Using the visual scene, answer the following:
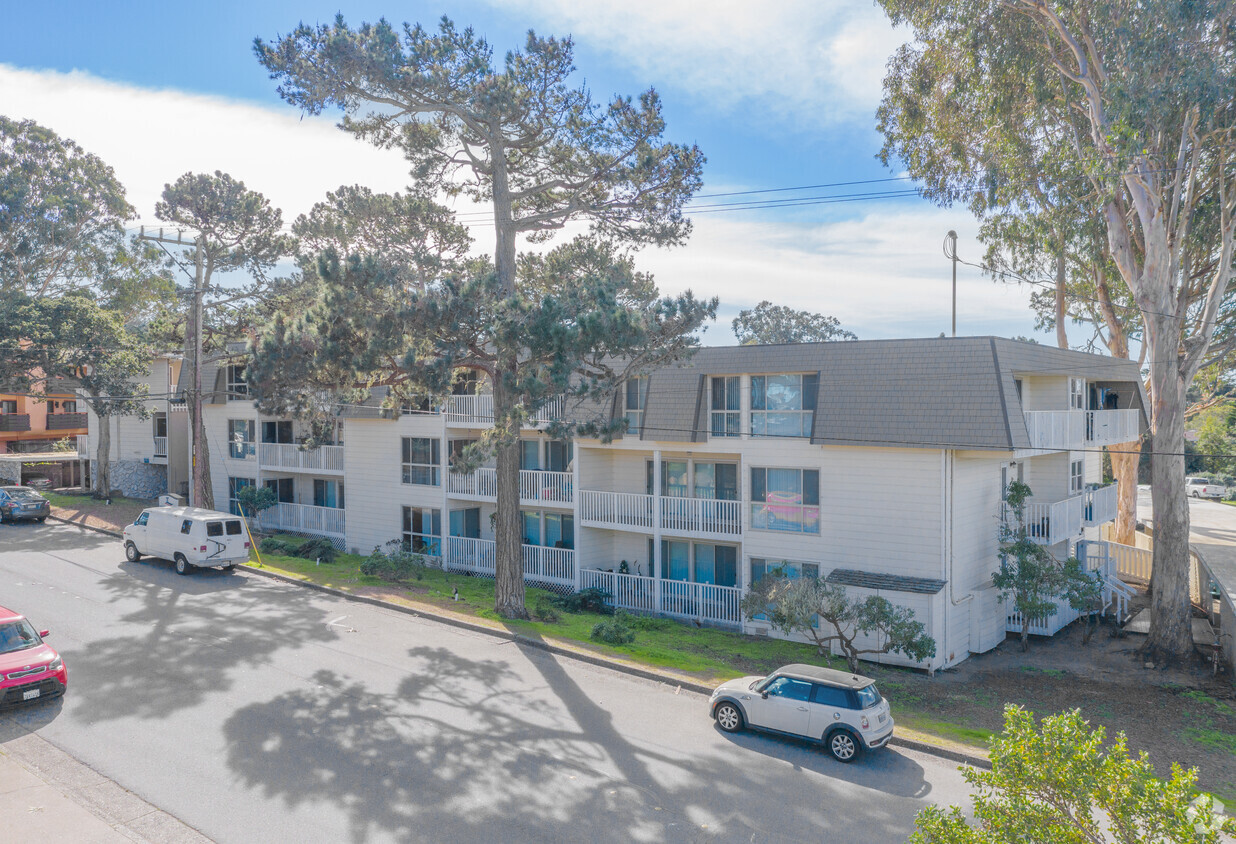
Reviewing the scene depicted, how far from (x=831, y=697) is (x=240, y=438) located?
32.0 m

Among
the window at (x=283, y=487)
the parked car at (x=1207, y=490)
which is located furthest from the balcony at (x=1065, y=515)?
the parked car at (x=1207, y=490)

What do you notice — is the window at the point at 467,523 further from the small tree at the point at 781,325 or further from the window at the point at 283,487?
the small tree at the point at 781,325

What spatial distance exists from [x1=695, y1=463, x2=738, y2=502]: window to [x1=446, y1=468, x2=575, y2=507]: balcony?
4.18 meters

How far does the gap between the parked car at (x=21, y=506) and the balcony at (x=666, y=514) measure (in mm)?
24970

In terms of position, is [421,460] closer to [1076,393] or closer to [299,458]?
[299,458]

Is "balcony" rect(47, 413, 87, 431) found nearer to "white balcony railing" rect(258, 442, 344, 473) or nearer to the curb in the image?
"white balcony railing" rect(258, 442, 344, 473)

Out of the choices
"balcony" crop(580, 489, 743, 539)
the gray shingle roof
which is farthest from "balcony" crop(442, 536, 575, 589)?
the gray shingle roof

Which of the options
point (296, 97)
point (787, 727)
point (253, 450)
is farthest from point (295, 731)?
point (253, 450)

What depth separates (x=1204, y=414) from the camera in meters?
59.3

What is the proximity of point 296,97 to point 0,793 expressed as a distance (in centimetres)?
1490

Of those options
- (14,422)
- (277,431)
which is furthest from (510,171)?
(14,422)

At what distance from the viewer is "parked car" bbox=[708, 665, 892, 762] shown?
1195 centimetres

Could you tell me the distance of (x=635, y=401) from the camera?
80.5 ft

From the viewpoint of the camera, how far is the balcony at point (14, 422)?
177ft
